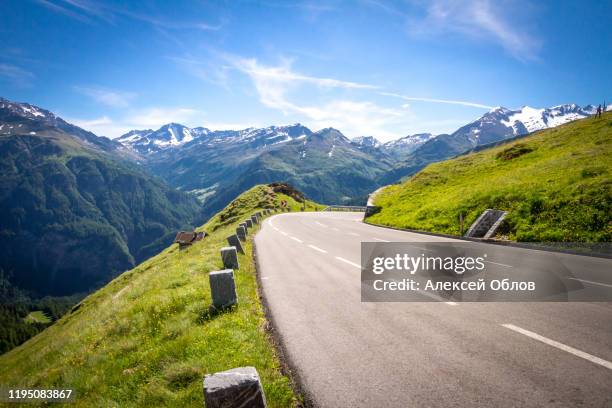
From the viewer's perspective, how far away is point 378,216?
122 ft

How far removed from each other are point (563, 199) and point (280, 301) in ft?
60.3

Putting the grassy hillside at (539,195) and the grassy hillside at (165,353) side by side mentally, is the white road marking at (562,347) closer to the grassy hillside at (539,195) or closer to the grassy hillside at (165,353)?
the grassy hillside at (165,353)

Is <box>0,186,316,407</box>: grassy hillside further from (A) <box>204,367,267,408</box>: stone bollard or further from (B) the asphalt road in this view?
(A) <box>204,367,267,408</box>: stone bollard

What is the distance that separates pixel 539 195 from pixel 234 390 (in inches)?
898

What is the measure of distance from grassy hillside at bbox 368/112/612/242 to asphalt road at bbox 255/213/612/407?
348 inches

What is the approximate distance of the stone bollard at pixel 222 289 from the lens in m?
8.12

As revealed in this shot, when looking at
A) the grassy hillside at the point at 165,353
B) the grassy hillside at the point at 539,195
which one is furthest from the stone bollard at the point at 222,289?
the grassy hillside at the point at 539,195

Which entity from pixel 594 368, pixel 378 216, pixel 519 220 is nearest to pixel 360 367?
pixel 594 368

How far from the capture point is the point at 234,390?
3.60 m

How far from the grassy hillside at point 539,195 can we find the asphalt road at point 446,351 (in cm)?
884

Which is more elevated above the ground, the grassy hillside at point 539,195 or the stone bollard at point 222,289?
the grassy hillside at point 539,195

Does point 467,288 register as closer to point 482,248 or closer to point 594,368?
point 594,368

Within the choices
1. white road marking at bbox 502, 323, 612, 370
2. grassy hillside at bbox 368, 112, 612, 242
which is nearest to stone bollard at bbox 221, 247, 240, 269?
white road marking at bbox 502, 323, 612, 370

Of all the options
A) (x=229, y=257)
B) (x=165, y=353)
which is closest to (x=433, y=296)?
(x=165, y=353)
